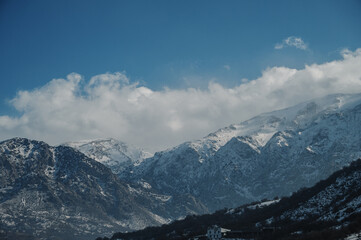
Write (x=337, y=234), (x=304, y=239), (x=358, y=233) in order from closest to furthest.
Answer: (x=358, y=233)
(x=337, y=234)
(x=304, y=239)

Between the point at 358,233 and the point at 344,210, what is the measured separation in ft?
241

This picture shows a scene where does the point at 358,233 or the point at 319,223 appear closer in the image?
the point at 358,233

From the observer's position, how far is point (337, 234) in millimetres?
136125

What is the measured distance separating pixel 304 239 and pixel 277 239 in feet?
145

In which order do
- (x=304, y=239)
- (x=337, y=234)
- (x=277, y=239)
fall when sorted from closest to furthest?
(x=337, y=234)
(x=304, y=239)
(x=277, y=239)

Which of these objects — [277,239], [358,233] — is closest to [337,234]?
[358,233]

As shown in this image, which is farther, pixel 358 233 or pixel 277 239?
pixel 277 239

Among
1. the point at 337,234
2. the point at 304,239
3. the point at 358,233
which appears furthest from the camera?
the point at 304,239

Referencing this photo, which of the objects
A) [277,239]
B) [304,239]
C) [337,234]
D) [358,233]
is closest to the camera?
[358,233]

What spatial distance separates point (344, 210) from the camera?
7726 inches

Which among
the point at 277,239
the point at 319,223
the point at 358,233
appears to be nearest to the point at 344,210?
the point at 319,223

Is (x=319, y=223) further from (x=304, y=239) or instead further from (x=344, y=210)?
(x=304, y=239)

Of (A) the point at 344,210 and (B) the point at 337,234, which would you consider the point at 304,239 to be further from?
(A) the point at 344,210

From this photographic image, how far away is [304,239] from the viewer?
15125 centimetres
